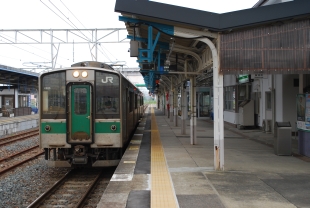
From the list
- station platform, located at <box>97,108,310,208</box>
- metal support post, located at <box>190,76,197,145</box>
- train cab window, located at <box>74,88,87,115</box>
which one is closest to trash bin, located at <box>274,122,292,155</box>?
station platform, located at <box>97,108,310,208</box>

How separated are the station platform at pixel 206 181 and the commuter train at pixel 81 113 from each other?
2.98 feet

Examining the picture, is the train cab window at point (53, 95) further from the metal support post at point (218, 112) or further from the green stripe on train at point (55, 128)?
the metal support post at point (218, 112)

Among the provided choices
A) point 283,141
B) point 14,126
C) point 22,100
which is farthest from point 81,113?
point 22,100

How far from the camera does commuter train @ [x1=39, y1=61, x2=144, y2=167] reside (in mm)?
8477

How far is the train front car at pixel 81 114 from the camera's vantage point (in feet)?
27.8

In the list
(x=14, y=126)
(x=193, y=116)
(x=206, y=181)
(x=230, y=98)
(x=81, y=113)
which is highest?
(x=230, y=98)

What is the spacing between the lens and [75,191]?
7.54 m

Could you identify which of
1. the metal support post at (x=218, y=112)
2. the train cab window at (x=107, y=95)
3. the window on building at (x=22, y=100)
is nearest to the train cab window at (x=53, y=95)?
the train cab window at (x=107, y=95)

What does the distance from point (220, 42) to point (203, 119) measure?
20.3 meters

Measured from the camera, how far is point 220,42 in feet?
25.5

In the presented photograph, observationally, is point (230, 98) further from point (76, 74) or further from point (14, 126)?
point (76, 74)

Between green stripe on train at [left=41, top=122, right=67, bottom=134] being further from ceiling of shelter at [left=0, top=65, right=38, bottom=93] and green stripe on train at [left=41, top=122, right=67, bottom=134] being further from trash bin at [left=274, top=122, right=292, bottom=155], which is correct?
ceiling of shelter at [left=0, top=65, right=38, bottom=93]

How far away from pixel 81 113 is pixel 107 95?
0.81 metres

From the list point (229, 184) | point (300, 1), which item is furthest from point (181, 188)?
point (300, 1)
